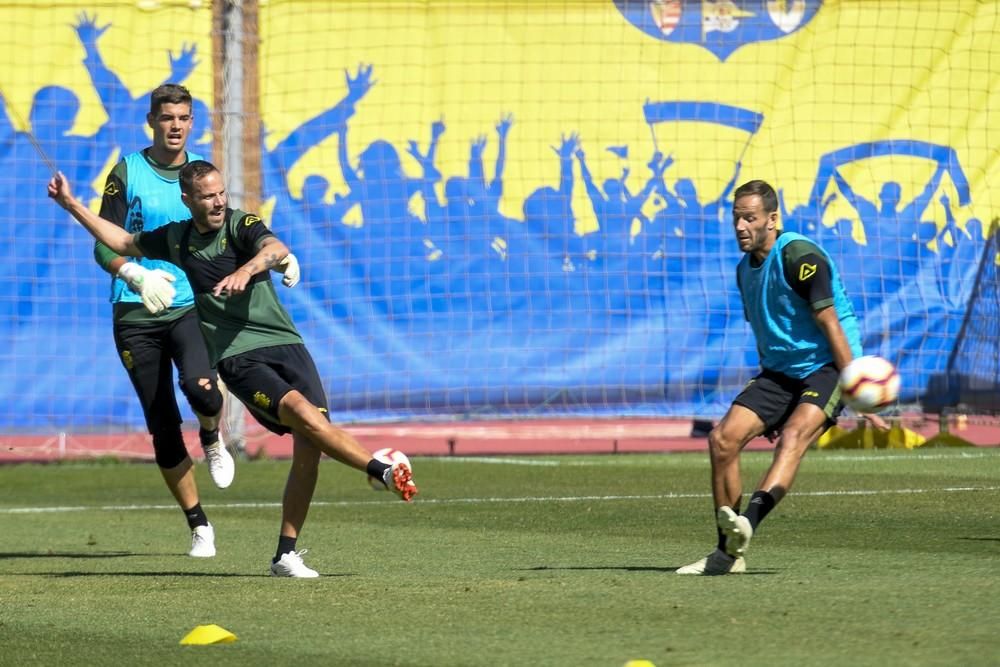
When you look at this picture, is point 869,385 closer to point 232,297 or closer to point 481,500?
point 232,297

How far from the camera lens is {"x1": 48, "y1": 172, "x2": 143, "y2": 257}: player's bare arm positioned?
29.3ft

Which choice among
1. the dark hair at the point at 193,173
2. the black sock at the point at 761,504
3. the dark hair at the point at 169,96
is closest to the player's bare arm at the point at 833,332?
the black sock at the point at 761,504

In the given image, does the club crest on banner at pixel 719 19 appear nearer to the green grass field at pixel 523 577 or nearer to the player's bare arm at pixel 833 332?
the green grass field at pixel 523 577

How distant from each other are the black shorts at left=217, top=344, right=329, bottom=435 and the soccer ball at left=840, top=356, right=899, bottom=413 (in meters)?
2.36

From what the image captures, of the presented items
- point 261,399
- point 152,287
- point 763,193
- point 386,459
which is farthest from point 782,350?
point 152,287

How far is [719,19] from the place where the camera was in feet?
58.9

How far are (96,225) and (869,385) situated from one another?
392cm

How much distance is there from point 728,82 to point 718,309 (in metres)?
2.29

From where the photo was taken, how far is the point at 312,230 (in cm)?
1747

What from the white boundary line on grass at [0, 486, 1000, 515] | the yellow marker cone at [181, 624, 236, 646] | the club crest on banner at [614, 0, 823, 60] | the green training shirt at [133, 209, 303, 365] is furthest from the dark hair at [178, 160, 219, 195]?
the club crest on banner at [614, 0, 823, 60]

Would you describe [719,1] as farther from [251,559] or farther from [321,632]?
[321,632]

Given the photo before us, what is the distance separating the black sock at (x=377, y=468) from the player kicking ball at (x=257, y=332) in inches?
13.2

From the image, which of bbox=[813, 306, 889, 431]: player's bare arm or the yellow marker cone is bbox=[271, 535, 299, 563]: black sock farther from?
bbox=[813, 306, 889, 431]: player's bare arm

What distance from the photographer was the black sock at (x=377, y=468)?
759 cm
